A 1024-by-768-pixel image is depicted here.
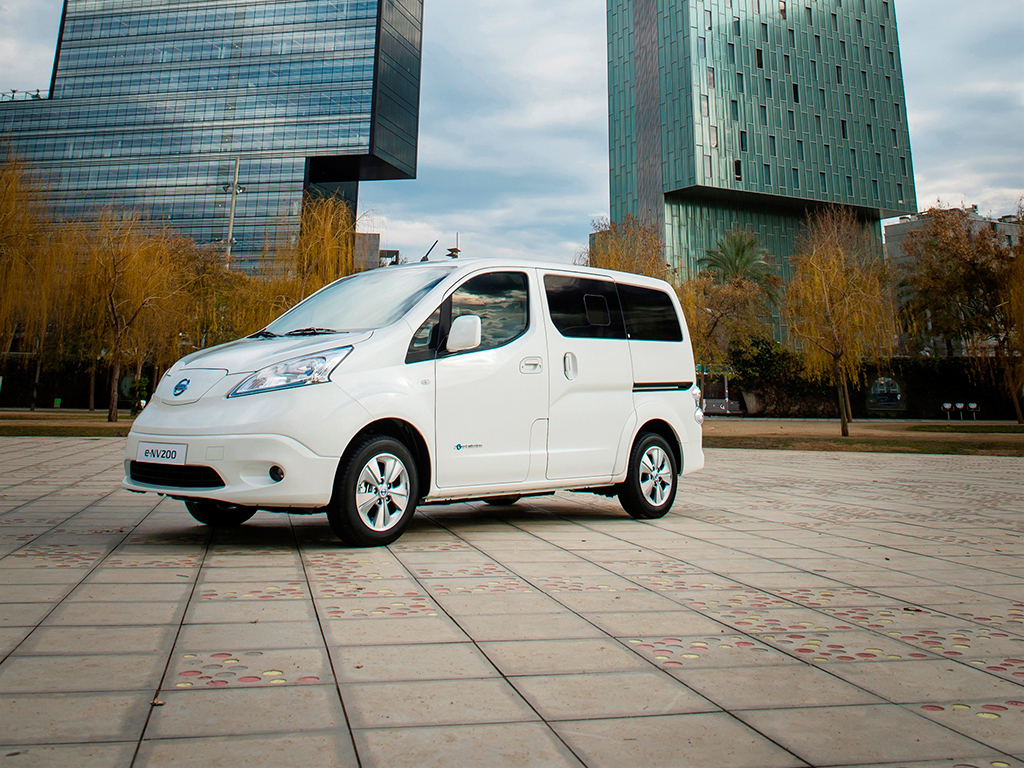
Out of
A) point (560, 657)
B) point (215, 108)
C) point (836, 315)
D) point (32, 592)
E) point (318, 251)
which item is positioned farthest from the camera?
point (215, 108)

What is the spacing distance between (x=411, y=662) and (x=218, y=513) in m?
3.85

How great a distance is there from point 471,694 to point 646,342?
514cm

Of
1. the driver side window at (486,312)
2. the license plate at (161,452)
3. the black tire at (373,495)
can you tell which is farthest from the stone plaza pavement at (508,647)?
the driver side window at (486,312)

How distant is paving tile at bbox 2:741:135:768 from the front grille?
2936 mm

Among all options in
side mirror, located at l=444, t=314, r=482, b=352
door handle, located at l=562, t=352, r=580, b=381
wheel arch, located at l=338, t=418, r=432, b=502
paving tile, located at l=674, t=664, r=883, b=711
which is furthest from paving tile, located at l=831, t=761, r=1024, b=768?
door handle, located at l=562, t=352, r=580, b=381

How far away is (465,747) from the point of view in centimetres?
221

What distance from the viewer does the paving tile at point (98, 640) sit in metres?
3.01

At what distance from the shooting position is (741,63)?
65.4 metres

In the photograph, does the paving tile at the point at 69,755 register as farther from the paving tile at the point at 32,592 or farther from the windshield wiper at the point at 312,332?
the windshield wiper at the point at 312,332

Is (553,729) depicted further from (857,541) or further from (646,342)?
(646,342)

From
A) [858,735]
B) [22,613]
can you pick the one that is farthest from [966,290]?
[22,613]

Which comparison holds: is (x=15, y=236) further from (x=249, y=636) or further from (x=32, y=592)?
(x=249, y=636)

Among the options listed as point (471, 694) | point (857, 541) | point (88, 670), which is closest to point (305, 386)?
point (88, 670)

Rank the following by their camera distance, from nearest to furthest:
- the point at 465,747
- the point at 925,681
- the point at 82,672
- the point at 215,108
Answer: the point at 465,747, the point at 82,672, the point at 925,681, the point at 215,108
